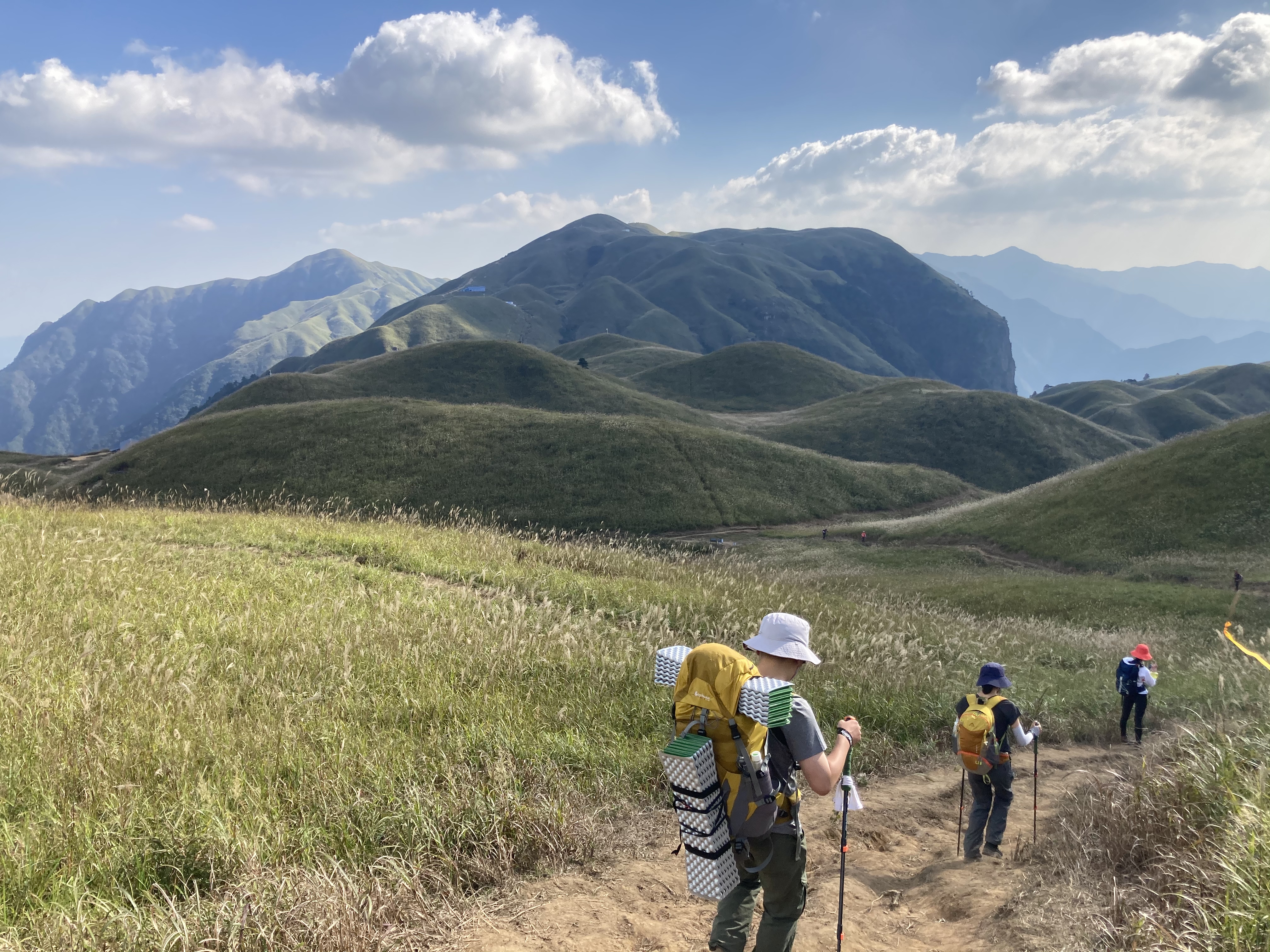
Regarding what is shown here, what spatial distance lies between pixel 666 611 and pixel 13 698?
341 inches

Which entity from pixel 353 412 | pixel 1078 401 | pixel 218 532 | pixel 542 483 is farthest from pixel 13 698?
pixel 1078 401

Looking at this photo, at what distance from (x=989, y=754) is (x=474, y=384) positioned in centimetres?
10570

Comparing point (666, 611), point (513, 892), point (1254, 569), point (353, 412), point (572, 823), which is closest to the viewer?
point (513, 892)

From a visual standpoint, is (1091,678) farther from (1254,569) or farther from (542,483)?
(542,483)

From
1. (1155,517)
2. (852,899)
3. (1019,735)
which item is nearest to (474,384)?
(1155,517)

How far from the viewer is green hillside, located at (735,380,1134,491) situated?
94.6 meters

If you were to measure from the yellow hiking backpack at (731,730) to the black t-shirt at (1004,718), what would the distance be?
4471 mm

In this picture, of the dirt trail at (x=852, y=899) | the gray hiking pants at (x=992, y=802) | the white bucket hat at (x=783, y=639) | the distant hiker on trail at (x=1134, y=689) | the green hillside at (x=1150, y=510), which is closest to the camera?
the white bucket hat at (x=783, y=639)

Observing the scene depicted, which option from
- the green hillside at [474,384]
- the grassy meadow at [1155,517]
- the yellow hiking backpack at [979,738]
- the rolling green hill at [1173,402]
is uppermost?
the green hillside at [474,384]

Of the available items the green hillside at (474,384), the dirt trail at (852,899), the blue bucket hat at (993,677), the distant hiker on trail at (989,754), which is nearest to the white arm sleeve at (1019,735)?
the distant hiker on trail at (989,754)

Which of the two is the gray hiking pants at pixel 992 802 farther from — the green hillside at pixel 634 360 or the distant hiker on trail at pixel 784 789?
the green hillside at pixel 634 360

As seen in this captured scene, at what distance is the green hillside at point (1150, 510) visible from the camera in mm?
36594

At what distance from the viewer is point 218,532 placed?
1505 centimetres

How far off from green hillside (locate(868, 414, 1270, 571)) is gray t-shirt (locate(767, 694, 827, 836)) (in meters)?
39.7
